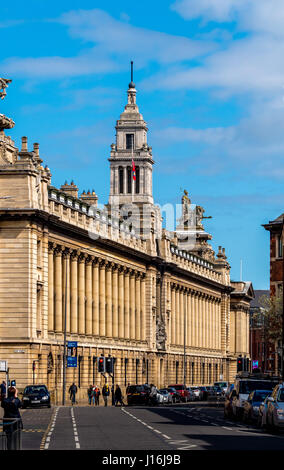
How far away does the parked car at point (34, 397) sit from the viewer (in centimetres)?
Result: 7844

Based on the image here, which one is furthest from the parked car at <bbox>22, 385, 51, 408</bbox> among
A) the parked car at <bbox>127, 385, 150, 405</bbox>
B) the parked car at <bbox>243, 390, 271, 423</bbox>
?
the parked car at <bbox>243, 390, 271, 423</bbox>

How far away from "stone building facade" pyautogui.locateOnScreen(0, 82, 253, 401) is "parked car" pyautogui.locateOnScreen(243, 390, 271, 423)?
32417 mm

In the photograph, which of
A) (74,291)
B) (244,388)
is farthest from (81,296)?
(244,388)

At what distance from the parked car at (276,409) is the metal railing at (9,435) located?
1818 centimetres

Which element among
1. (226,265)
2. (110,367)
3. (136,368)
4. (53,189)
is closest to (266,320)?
(110,367)

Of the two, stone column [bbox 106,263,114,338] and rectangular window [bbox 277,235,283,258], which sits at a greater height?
rectangular window [bbox 277,235,283,258]

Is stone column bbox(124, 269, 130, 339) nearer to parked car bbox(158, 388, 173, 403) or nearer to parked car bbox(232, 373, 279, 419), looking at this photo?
parked car bbox(158, 388, 173, 403)

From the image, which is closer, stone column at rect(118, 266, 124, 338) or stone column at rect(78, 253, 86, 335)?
stone column at rect(78, 253, 86, 335)

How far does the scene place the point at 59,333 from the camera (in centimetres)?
9781

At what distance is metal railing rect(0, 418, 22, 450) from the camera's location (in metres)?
25.5

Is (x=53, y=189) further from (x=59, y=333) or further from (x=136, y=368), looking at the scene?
(x=136, y=368)

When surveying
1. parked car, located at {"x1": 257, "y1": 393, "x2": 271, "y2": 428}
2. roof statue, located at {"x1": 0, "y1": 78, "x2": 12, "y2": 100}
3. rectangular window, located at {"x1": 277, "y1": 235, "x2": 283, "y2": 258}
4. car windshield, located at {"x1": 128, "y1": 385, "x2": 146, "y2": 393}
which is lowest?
car windshield, located at {"x1": 128, "y1": 385, "x2": 146, "y2": 393}

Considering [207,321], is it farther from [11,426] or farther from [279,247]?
[11,426]
